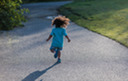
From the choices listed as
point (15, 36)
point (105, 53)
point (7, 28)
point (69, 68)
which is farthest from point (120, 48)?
point (7, 28)

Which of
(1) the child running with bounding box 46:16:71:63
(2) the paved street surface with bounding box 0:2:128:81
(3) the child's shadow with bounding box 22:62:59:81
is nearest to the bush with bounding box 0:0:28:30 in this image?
(2) the paved street surface with bounding box 0:2:128:81

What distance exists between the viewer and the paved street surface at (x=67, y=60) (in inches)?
173

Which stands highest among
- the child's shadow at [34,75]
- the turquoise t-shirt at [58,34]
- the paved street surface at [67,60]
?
the turquoise t-shirt at [58,34]

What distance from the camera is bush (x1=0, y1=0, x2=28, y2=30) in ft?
30.3

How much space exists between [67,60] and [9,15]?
5.16m

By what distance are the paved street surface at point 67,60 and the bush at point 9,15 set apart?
55.1 inches

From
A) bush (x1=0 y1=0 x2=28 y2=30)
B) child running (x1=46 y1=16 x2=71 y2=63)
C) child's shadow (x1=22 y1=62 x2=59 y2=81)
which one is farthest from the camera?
bush (x1=0 y1=0 x2=28 y2=30)

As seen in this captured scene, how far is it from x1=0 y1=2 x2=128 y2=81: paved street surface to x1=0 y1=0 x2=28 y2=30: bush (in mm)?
1401

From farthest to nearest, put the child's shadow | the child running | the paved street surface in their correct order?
the child running
the paved street surface
the child's shadow

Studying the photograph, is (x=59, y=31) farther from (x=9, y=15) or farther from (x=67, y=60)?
(x=9, y=15)

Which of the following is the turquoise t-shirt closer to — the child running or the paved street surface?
the child running

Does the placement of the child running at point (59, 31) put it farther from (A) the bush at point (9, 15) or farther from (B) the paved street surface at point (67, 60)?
(A) the bush at point (9, 15)

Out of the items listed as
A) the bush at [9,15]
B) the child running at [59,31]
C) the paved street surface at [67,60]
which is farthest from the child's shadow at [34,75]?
the bush at [9,15]

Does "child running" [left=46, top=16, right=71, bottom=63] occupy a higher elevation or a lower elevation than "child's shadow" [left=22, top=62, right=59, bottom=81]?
higher
